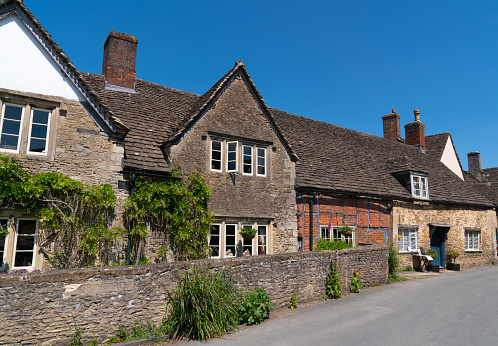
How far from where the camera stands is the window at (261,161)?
1384cm

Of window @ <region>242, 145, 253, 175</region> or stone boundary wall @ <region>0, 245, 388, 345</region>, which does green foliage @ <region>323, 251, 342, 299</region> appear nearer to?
stone boundary wall @ <region>0, 245, 388, 345</region>

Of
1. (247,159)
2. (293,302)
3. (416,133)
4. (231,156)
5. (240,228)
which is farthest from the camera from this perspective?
(416,133)

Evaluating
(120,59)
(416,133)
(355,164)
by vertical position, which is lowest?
(355,164)

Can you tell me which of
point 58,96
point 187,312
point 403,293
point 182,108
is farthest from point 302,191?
point 58,96

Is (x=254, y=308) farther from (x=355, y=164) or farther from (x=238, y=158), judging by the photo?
(x=355, y=164)

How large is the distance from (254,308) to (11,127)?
783 centimetres

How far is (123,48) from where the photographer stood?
48.8ft

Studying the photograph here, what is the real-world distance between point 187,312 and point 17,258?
4834 millimetres

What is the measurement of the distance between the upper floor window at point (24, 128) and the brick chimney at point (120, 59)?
5307mm

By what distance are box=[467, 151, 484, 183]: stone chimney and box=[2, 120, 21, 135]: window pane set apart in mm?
40502

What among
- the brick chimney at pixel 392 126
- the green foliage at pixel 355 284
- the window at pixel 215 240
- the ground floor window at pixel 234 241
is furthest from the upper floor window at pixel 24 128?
the brick chimney at pixel 392 126

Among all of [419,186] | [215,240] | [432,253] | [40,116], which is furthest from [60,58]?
[432,253]

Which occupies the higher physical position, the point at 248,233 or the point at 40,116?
the point at 40,116

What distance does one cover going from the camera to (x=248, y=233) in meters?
12.4
